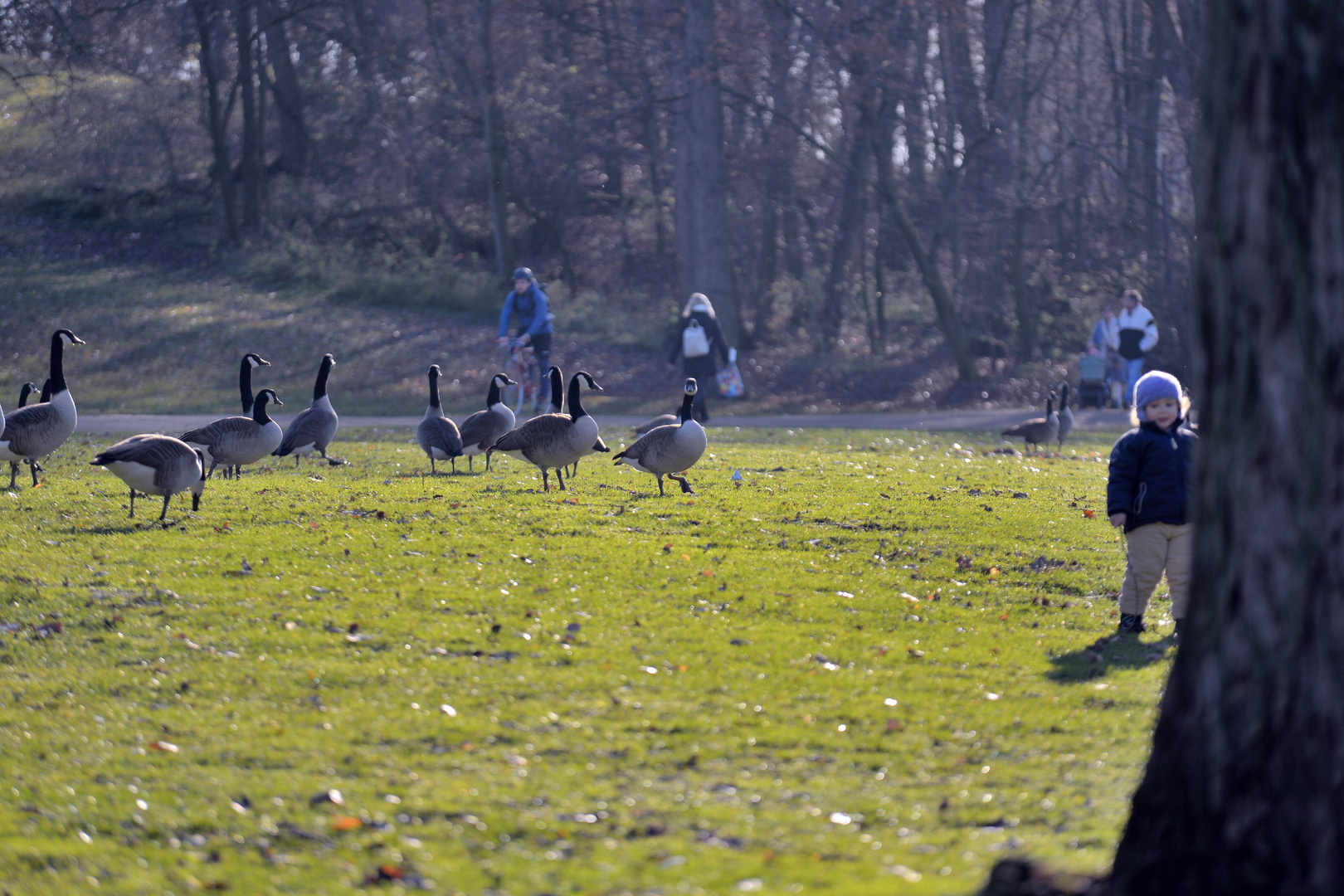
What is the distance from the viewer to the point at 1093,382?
A: 29781 millimetres

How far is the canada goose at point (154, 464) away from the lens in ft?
36.6

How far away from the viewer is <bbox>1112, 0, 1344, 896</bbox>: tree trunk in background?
12.8ft

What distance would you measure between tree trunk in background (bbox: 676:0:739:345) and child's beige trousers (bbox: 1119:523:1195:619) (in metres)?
23.5

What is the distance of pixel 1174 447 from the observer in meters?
8.76

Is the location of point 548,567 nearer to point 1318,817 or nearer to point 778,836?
point 778,836

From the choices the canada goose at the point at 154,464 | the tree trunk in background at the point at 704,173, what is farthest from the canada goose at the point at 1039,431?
the canada goose at the point at 154,464

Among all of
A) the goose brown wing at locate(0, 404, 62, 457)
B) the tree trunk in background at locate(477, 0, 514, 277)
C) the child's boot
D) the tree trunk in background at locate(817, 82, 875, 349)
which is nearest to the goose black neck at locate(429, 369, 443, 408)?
the goose brown wing at locate(0, 404, 62, 457)

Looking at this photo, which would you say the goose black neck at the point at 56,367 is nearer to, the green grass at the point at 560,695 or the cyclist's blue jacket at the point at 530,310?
the green grass at the point at 560,695

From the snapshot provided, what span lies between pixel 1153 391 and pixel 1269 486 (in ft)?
16.5

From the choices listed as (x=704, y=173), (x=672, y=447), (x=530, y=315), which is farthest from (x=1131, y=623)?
(x=704, y=173)

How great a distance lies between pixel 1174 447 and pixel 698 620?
3.50 m

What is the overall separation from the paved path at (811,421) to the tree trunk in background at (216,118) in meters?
19.3

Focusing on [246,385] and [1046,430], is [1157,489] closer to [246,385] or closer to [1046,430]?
[246,385]

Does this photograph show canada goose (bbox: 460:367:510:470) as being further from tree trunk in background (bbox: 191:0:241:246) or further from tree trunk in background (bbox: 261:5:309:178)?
tree trunk in background (bbox: 261:5:309:178)
